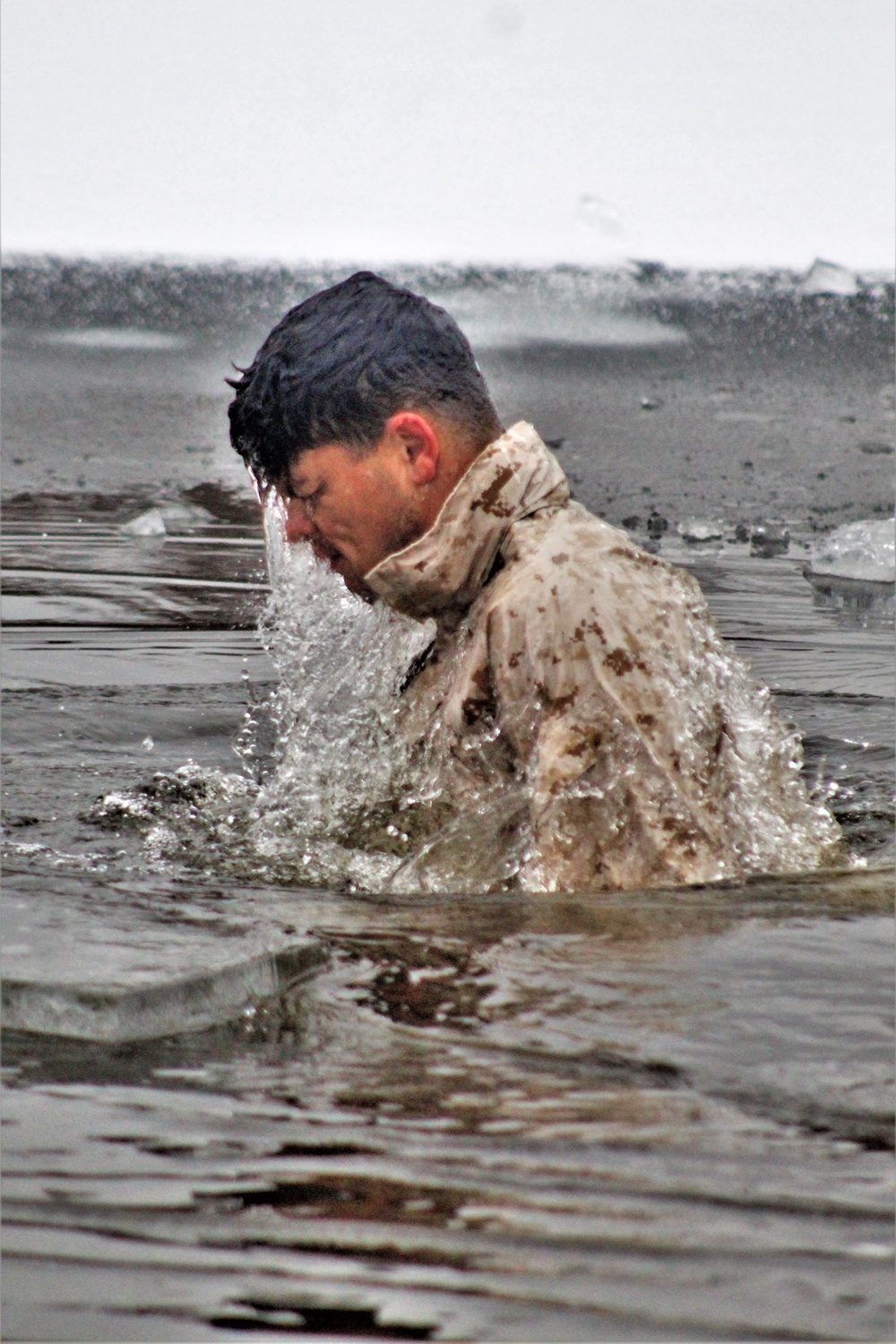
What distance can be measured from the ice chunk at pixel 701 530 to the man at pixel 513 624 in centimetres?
523

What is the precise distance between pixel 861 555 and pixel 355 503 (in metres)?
4.81

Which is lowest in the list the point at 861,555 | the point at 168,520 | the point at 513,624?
the point at 168,520

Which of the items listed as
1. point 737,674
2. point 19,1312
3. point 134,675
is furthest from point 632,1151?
point 134,675

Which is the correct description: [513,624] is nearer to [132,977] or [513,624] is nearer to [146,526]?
[132,977]

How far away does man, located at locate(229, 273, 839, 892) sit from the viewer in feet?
9.34

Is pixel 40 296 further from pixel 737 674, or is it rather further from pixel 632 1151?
pixel 632 1151

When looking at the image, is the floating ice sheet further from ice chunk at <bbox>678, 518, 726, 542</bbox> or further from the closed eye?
ice chunk at <bbox>678, 518, 726, 542</bbox>

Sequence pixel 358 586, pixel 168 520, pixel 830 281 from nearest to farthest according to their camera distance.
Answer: pixel 358 586 < pixel 168 520 < pixel 830 281

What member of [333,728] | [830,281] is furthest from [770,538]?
[830,281]

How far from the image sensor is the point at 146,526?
345 inches

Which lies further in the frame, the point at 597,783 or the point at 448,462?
the point at 448,462

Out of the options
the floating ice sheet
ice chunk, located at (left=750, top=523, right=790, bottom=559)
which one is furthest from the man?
ice chunk, located at (left=750, top=523, right=790, bottom=559)

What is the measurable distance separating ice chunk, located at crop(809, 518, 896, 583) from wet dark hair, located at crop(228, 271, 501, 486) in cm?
455

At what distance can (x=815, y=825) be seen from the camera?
336 centimetres
